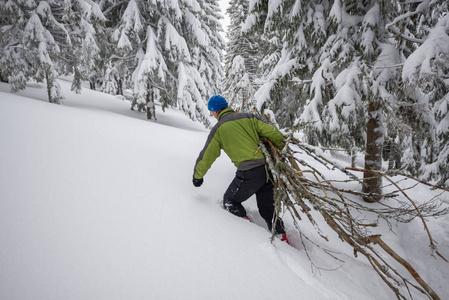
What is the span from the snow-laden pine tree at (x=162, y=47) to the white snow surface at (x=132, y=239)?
551 cm

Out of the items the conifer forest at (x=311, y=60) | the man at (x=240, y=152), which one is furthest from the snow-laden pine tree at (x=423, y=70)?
the man at (x=240, y=152)

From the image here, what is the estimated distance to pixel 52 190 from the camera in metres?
2.10

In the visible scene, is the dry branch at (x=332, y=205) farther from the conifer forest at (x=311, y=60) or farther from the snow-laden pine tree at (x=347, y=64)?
the snow-laden pine tree at (x=347, y=64)

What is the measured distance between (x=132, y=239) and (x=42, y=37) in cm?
905

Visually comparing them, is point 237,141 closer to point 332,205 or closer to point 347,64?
point 332,205

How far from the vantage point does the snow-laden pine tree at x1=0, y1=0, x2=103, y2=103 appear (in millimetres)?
6898

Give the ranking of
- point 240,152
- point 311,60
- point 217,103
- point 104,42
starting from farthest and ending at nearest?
point 104,42 → point 311,60 → point 217,103 → point 240,152

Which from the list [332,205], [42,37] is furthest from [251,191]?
[42,37]

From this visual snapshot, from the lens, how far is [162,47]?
30.1 ft

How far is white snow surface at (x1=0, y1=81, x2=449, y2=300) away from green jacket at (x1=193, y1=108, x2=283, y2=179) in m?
0.61

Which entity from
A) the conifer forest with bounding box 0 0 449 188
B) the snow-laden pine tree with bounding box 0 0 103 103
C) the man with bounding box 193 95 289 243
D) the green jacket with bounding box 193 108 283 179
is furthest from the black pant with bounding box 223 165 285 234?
the snow-laden pine tree with bounding box 0 0 103 103

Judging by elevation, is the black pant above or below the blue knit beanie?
below

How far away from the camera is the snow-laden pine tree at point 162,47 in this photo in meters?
7.74

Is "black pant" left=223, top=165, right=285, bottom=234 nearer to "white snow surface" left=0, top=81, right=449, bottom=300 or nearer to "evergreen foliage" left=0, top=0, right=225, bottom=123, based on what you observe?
"white snow surface" left=0, top=81, right=449, bottom=300
